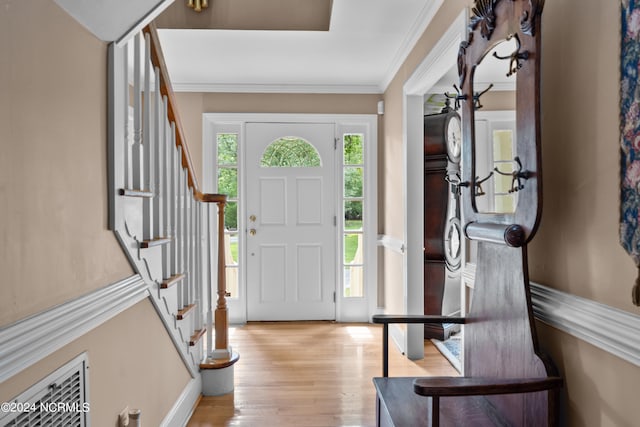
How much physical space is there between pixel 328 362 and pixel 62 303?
7.51ft

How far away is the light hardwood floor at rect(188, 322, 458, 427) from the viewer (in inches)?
92.0

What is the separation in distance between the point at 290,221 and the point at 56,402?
10.3 feet

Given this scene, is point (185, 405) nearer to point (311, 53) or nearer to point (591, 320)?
point (591, 320)

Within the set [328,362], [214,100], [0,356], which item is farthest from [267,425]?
[214,100]

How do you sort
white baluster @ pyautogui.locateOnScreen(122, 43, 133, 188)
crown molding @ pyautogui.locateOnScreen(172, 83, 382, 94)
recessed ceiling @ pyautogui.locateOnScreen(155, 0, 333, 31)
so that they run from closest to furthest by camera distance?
white baluster @ pyautogui.locateOnScreen(122, 43, 133, 188)
recessed ceiling @ pyautogui.locateOnScreen(155, 0, 333, 31)
crown molding @ pyautogui.locateOnScreen(172, 83, 382, 94)

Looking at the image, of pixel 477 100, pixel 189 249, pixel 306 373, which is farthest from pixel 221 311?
pixel 477 100

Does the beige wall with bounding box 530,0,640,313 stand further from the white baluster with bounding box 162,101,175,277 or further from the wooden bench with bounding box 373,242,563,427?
the white baluster with bounding box 162,101,175,277

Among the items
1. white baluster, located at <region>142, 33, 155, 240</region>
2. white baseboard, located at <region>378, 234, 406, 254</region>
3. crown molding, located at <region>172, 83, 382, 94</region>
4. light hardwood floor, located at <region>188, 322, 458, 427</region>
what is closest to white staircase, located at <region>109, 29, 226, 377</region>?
white baluster, located at <region>142, 33, 155, 240</region>

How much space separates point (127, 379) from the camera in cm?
155

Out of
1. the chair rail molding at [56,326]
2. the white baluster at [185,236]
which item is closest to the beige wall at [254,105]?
the white baluster at [185,236]

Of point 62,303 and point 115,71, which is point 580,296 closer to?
point 62,303

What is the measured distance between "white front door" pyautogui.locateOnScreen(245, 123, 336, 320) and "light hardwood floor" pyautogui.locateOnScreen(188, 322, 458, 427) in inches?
9.5

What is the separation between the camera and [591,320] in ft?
3.53

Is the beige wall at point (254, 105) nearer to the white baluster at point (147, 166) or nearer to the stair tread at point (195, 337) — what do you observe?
the stair tread at point (195, 337)
